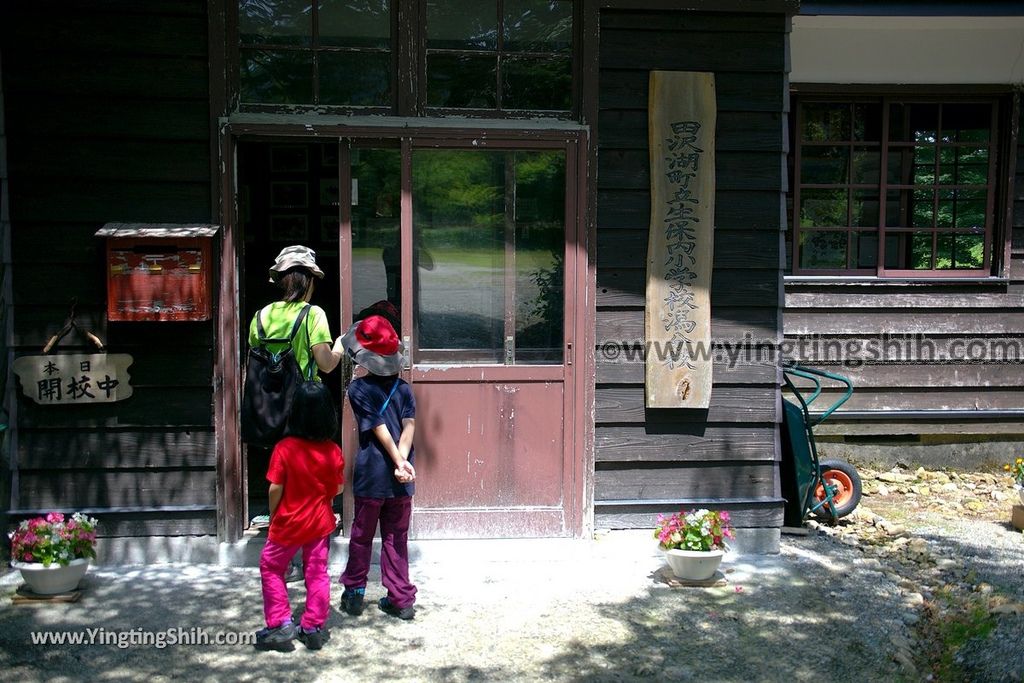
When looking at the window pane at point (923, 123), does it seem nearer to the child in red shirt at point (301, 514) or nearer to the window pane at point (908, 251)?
the window pane at point (908, 251)

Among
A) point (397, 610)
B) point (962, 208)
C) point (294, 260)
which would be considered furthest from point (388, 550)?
point (962, 208)

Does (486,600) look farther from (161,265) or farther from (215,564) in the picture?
(161,265)

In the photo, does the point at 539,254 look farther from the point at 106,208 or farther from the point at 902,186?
the point at 902,186

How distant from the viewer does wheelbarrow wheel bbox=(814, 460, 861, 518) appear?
20.2ft

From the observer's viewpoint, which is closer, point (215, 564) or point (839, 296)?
point (215, 564)

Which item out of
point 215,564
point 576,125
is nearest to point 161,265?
point 215,564

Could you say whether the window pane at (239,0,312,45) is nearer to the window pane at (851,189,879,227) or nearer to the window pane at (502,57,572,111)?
the window pane at (502,57,572,111)

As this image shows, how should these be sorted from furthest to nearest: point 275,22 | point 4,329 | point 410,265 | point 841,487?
point 841,487
point 410,265
point 275,22
point 4,329

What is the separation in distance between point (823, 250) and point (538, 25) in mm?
3687

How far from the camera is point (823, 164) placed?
771 centimetres

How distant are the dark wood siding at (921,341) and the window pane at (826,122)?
1230 mm

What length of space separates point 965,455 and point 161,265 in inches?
251

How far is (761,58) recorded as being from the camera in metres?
5.22

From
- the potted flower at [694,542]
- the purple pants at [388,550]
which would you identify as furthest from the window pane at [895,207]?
the purple pants at [388,550]
